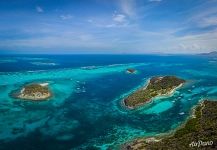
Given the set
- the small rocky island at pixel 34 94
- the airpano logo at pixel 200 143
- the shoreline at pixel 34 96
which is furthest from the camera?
the small rocky island at pixel 34 94

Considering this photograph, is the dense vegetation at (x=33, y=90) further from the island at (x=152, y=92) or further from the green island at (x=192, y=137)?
the green island at (x=192, y=137)

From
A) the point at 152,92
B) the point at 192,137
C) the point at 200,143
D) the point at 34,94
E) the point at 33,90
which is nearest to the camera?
the point at 200,143

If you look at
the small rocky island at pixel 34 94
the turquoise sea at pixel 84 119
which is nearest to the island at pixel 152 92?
the turquoise sea at pixel 84 119

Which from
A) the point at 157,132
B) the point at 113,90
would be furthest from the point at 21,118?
the point at 113,90

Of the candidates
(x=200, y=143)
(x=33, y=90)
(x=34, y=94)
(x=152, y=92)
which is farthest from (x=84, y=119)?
(x=152, y=92)

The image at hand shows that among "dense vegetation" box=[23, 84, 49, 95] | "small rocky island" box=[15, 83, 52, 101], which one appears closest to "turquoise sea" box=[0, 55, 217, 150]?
"small rocky island" box=[15, 83, 52, 101]

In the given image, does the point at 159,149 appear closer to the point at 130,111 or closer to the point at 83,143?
the point at 83,143

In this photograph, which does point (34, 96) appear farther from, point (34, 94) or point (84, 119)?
point (84, 119)
